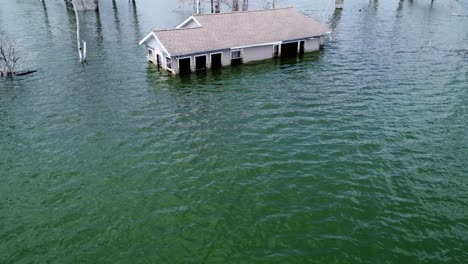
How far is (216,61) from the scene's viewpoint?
50719 millimetres

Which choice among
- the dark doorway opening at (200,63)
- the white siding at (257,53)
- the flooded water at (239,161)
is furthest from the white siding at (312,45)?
the dark doorway opening at (200,63)

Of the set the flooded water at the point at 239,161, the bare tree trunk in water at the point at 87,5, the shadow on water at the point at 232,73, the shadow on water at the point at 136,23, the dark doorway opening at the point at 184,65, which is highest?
the bare tree trunk in water at the point at 87,5

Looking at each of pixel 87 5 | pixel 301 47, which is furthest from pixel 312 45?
pixel 87 5

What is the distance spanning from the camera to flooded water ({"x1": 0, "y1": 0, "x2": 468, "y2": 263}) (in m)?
22.5

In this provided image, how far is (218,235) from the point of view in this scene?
2306 centimetres

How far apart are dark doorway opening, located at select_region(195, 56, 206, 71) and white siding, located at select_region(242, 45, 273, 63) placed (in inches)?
237

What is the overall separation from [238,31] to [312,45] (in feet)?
41.5

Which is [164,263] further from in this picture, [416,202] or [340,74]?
[340,74]

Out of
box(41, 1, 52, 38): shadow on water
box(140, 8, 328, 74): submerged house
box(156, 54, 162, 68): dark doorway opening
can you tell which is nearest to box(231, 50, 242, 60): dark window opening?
box(140, 8, 328, 74): submerged house

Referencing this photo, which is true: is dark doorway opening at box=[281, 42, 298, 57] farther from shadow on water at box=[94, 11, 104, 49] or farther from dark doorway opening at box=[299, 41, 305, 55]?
shadow on water at box=[94, 11, 104, 49]

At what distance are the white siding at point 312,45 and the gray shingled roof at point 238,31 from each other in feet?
4.85

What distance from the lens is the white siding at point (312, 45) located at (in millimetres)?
56625

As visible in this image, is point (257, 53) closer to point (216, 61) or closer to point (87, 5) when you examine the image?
point (216, 61)

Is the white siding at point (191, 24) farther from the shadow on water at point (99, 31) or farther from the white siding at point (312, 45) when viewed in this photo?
the white siding at point (312, 45)
